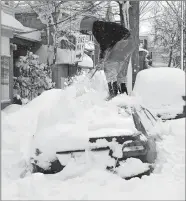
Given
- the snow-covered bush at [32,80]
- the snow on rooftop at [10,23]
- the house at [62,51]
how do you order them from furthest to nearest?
the house at [62,51] < the snow on rooftop at [10,23] < the snow-covered bush at [32,80]

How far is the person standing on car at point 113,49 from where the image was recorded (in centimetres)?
498

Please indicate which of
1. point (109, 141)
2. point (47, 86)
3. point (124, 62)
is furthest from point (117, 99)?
point (47, 86)

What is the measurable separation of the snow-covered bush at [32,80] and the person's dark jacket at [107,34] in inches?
140

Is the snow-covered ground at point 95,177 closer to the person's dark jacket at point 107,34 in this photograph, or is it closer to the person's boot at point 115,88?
the person's boot at point 115,88

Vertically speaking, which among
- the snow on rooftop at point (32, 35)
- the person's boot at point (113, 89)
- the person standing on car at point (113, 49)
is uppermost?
the snow on rooftop at point (32, 35)

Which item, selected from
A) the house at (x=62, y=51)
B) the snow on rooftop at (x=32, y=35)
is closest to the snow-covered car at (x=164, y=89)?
the house at (x=62, y=51)

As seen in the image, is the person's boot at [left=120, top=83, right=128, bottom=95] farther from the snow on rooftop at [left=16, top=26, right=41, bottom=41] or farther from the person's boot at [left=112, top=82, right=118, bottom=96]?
the snow on rooftop at [left=16, top=26, right=41, bottom=41]

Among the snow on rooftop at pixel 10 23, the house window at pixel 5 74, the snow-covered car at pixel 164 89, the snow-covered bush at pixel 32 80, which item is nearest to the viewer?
the snow-covered car at pixel 164 89

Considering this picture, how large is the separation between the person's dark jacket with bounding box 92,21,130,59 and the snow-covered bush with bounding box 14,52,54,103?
3.56 metres

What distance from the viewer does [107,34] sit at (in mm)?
5211

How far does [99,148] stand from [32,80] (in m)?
5.97

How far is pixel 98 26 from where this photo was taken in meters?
5.49

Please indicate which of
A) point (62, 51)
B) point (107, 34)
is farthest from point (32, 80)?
point (62, 51)

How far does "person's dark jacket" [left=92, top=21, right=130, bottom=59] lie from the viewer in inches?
201
